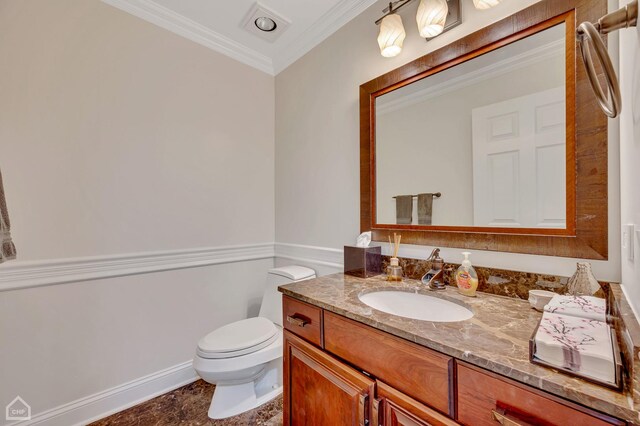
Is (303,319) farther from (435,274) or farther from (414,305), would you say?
(435,274)

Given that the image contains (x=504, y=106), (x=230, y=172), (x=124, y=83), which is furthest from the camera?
(x=230, y=172)

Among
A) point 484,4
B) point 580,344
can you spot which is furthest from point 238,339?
point 484,4

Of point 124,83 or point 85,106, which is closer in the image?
point 85,106

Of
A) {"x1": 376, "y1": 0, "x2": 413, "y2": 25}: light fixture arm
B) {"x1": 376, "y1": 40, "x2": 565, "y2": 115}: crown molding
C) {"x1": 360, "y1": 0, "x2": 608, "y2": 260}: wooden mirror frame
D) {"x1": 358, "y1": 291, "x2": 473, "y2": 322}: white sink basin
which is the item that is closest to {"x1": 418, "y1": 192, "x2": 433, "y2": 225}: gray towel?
{"x1": 360, "y1": 0, "x2": 608, "y2": 260}: wooden mirror frame

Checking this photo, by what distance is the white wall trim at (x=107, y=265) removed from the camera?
4.54 feet

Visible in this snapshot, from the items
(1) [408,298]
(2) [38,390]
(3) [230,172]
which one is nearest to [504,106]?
(1) [408,298]

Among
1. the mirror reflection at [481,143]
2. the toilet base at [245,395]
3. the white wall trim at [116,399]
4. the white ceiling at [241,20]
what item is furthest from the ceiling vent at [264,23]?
the white wall trim at [116,399]

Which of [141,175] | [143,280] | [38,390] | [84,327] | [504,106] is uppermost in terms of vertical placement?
[504,106]

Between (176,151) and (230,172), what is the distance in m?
0.40

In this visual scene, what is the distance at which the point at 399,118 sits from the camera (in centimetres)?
148

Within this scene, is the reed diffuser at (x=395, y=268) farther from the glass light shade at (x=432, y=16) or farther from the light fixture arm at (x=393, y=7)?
the light fixture arm at (x=393, y=7)

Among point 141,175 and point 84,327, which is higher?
point 141,175

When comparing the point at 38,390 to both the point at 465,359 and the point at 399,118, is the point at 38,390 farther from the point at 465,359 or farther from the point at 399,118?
the point at 399,118

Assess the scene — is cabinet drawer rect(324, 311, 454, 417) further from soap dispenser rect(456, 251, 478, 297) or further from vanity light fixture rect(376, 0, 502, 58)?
vanity light fixture rect(376, 0, 502, 58)
